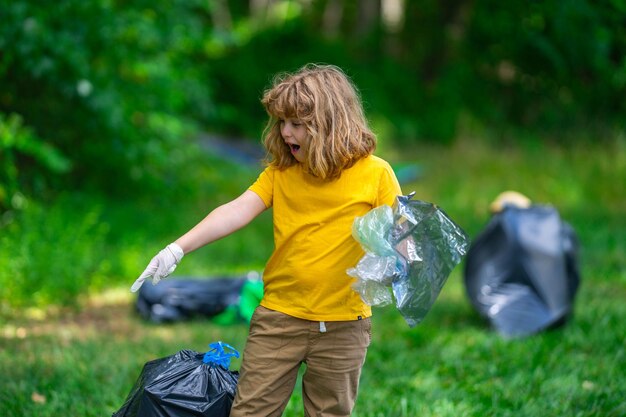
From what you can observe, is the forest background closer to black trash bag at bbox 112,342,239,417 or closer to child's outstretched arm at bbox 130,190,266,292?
child's outstretched arm at bbox 130,190,266,292

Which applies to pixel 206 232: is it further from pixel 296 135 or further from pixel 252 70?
pixel 252 70

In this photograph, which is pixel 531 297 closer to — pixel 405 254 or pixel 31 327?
pixel 405 254


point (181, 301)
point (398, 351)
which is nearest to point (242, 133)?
point (181, 301)

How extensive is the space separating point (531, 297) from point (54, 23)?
472 centimetres

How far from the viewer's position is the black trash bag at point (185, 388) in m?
3.03

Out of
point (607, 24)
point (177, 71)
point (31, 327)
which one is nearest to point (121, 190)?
point (177, 71)

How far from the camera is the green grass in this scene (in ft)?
13.6

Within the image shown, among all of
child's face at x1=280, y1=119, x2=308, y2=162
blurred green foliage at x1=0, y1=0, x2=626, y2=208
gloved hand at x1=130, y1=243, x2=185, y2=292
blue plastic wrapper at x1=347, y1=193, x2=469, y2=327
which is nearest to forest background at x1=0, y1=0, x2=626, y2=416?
blurred green foliage at x1=0, y1=0, x2=626, y2=208

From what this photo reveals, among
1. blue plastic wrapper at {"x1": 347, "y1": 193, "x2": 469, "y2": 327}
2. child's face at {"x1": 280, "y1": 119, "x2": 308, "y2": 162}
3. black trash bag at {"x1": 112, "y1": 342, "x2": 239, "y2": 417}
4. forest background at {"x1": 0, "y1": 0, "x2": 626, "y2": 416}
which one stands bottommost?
forest background at {"x1": 0, "y1": 0, "x2": 626, "y2": 416}

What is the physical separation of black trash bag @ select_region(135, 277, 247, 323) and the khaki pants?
2.98m

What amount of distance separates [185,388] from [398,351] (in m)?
2.34

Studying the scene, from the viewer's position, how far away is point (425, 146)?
1388 centimetres

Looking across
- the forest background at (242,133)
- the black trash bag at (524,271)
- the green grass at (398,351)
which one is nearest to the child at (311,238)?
the forest background at (242,133)

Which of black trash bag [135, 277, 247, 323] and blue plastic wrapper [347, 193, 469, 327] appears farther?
black trash bag [135, 277, 247, 323]
